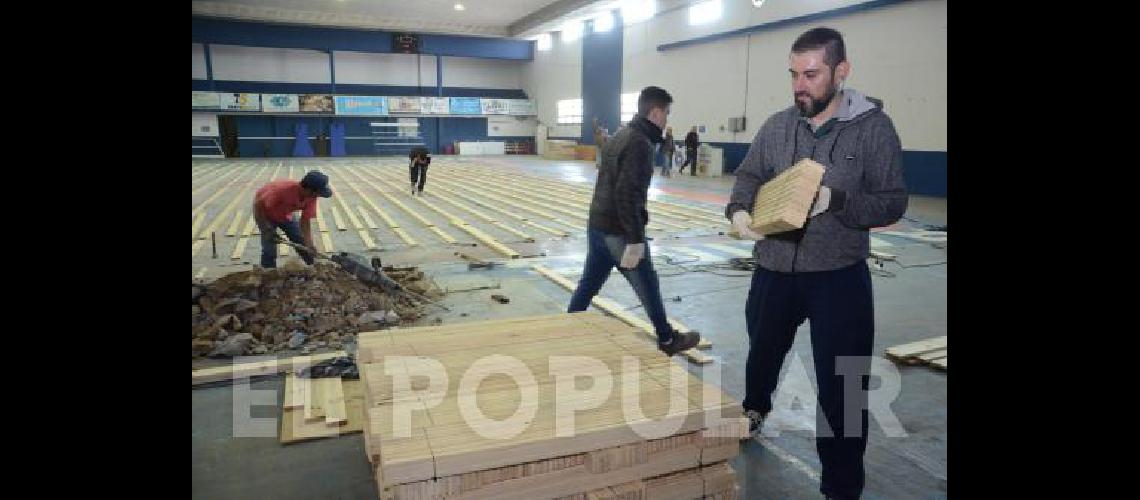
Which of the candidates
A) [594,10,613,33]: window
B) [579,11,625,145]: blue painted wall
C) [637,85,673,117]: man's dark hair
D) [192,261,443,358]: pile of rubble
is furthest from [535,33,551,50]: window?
[637,85,673,117]: man's dark hair

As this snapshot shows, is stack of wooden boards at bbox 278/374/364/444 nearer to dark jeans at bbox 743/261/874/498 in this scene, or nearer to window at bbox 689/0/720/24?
dark jeans at bbox 743/261/874/498

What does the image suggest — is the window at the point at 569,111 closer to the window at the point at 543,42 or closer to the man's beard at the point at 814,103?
the window at the point at 543,42

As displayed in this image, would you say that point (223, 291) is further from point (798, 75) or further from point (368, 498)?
point (798, 75)

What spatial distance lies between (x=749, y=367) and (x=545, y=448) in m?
1.48

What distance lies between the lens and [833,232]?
2670 millimetres

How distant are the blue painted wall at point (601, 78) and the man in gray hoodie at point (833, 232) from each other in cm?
2550

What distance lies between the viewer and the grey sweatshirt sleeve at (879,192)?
2.54 metres

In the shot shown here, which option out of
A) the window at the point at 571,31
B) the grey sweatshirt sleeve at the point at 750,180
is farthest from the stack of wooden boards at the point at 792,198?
the window at the point at 571,31

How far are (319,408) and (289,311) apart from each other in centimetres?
186

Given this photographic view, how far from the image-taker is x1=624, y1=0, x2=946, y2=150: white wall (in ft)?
49.2

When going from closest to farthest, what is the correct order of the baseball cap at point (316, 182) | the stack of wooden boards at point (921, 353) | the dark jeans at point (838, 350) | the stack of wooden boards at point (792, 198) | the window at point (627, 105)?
the stack of wooden boards at point (792, 198) → the dark jeans at point (838, 350) → the stack of wooden boards at point (921, 353) → the baseball cap at point (316, 182) → the window at point (627, 105)

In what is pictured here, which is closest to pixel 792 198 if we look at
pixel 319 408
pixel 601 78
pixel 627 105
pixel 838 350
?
pixel 838 350
